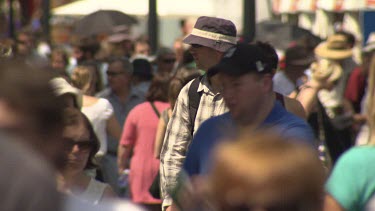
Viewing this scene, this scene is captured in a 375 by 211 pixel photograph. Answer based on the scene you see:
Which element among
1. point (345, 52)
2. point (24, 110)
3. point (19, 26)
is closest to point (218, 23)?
point (24, 110)

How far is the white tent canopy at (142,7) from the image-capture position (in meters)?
19.6

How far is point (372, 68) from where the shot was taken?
4785mm

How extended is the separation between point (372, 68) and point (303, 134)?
45 centimetres

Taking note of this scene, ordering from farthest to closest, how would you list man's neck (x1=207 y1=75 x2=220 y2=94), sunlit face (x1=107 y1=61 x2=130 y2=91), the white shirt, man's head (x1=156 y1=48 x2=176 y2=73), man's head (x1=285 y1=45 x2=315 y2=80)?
man's head (x1=156 y1=48 x2=176 y2=73) → sunlit face (x1=107 y1=61 x2=130 y2=91) → man's head (x1=285 y1=45 x2=315 y2=80) → the white shirt → man's neck (x1=207 y1=75 x2=220 y2=94)

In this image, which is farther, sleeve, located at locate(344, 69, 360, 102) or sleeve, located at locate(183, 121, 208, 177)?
sleeve, located at locate(344, 69, 360, 102)

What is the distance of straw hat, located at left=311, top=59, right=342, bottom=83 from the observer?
11273 mm

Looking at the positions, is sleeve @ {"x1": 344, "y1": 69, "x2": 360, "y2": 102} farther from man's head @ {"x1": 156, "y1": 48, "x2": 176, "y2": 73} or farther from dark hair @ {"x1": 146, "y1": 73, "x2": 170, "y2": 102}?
dark hair @ {"x1": 146, "y1": 73, "x2": 170, "y2": 102}

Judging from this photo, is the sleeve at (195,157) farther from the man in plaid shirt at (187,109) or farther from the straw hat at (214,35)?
the straw hat at (214,35)

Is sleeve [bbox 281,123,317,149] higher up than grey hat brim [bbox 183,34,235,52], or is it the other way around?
sleeve [bbox 281,123,317,149]

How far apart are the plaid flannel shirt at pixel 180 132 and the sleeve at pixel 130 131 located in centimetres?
379

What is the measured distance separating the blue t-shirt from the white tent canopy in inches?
534

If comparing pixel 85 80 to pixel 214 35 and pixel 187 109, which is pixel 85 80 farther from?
pixel 187 109

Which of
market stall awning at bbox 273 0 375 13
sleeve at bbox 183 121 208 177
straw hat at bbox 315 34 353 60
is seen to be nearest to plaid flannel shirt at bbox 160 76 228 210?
sleeve at bbox 183 121 208 177

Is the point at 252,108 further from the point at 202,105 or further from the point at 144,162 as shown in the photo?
the point at 144,162
